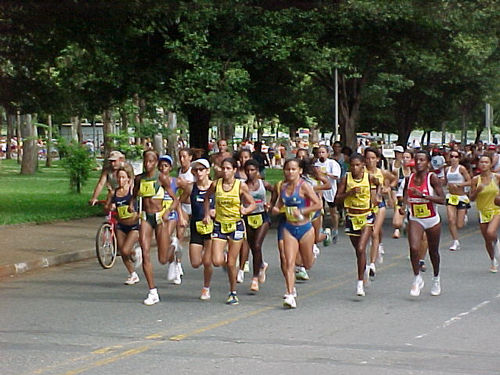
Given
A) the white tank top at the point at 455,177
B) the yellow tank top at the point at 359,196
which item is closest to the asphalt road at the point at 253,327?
the yellow tank top at the point at 359,196

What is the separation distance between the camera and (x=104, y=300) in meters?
11.7

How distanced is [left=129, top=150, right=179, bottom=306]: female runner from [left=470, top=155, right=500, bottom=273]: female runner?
14.3ft

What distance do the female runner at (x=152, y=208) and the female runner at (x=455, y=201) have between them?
20.5ft

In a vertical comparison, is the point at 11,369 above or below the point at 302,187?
below

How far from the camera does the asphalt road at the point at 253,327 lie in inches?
314

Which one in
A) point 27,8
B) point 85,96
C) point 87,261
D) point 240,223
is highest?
point 27,8

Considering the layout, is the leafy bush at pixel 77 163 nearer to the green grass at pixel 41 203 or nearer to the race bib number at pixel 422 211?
the green grass at pixel 41 203

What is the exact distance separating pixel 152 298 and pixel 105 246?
3750mm

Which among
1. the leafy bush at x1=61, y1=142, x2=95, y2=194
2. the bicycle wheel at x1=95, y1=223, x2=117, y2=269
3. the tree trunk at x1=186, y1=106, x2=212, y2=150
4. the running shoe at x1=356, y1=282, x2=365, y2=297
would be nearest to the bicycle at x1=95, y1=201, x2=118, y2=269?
the bicycle wheel at x1=95, y1=223, x2=117, y2=269

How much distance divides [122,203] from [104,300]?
1.49 metres

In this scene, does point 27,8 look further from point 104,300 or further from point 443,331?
point 443,331

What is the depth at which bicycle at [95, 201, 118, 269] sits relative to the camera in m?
14.6

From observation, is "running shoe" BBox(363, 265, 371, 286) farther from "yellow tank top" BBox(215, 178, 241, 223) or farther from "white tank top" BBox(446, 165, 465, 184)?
"white tank top" BBox(446, 165, 465, 184)

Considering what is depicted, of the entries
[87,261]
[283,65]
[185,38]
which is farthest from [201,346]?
[283,65]
